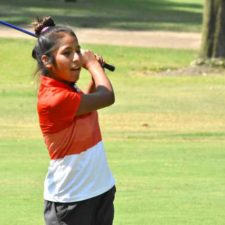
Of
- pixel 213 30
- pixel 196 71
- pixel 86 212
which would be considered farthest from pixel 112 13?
pixel 86 212

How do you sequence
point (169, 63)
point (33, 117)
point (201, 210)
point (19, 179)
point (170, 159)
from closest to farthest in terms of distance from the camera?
point (201, 210) < point (19, 179) < point (170, 159) < point (33, 117) < point (169, 63)

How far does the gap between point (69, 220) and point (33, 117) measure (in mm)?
11496

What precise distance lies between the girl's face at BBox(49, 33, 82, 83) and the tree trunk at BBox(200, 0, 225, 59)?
19.0m

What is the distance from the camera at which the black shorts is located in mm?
5500

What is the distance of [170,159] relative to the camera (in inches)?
486

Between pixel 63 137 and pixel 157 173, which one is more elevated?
pixel 63 137

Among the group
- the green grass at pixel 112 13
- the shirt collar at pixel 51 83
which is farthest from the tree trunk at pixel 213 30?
the shirt collar at pixel 51 83

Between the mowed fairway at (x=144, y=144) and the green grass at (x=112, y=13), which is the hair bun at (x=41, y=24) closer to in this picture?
the mowed fairway at (x=144, y=144)

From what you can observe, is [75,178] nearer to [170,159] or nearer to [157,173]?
[157,173]

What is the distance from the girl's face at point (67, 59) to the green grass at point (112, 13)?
25.2m

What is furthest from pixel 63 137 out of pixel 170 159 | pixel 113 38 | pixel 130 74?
pixel 113 38

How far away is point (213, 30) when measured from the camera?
960 inches

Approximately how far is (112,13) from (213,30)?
44.3ft

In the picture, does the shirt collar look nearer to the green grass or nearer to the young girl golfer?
the young girl golfer
